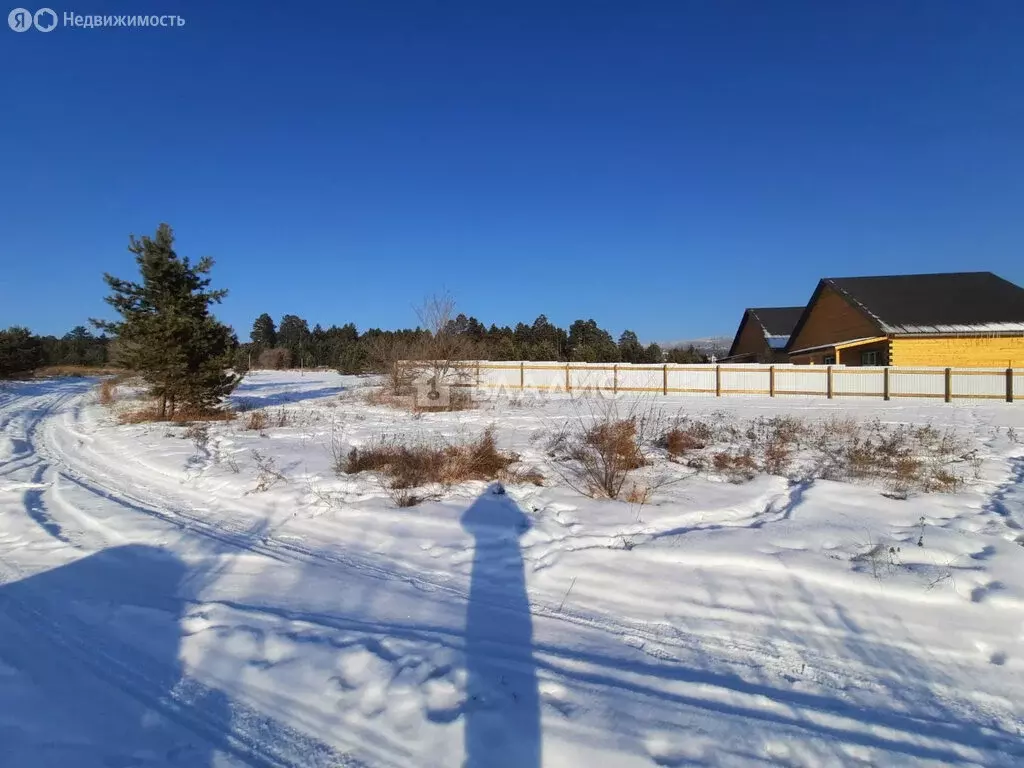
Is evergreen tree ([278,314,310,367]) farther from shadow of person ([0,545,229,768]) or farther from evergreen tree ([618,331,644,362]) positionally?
shadow of person ([0,545,229,768])

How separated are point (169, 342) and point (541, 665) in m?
15.2

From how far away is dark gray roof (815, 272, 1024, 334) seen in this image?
2531cm

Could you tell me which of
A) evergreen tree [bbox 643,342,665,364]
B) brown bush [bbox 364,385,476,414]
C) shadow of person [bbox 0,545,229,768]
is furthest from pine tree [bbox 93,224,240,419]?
evergreen tree [bbox 643,342,665,364]

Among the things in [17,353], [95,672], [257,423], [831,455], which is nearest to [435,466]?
[95,672]

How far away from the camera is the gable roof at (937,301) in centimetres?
2530

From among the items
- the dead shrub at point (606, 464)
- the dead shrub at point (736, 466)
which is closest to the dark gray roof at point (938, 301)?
the dead shrub at point (736, 466)

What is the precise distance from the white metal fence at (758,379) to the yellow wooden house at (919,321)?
3.81 meters

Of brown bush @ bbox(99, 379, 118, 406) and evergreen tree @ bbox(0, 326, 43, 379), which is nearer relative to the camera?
brown bush @ bbox(99, 379, 118, 406)

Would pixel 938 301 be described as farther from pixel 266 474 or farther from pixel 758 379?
pixel 266 474

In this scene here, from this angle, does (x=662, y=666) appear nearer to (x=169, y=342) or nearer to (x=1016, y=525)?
(x=1016, y=525)

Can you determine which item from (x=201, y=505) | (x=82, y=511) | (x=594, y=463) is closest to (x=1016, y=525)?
(x=594, y=463)

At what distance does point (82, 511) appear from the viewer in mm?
5637

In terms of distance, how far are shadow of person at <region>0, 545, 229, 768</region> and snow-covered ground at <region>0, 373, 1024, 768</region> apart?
0.01 m

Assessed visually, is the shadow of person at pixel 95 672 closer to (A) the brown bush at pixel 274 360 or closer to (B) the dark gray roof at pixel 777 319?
(B) the dark gray roof at pixel 777 319
